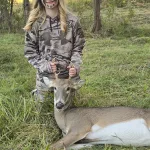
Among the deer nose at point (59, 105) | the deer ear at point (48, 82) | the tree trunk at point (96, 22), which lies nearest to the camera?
the deer nose at point (59, 105)

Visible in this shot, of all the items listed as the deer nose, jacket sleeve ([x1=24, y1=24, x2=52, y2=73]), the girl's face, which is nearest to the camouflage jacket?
jacket sleeve ([x1=24, y1=24, x2=52, y2=73])

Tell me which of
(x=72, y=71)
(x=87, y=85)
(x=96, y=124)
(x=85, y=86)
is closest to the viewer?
(x=96, y=124)

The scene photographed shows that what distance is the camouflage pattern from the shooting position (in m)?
4.39

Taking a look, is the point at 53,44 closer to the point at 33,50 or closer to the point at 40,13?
the point at 33,50

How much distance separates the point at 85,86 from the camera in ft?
20.1

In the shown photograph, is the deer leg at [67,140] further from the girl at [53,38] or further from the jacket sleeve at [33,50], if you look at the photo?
the jacket sleeve at [33,50]

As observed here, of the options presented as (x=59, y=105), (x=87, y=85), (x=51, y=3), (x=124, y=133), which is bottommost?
(x=87, y=85)

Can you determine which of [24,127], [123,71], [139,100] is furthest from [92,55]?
[24,127]

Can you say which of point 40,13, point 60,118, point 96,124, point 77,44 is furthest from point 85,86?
point 96,124

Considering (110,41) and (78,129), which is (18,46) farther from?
(78,129)

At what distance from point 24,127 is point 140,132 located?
1301 millimetres

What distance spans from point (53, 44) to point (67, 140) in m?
1.13

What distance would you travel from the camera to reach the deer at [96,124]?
3922mm

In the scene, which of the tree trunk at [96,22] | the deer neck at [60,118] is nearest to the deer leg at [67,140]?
the deer neck at [60,118]
